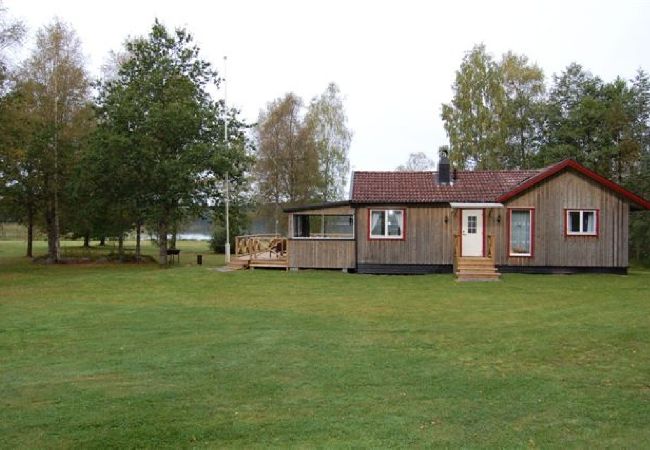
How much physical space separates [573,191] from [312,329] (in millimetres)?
14302

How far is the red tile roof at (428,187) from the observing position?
816 inches

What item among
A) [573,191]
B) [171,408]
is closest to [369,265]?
[573,191]

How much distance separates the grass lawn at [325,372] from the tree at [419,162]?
4513 cm

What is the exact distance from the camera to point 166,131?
2398 cm

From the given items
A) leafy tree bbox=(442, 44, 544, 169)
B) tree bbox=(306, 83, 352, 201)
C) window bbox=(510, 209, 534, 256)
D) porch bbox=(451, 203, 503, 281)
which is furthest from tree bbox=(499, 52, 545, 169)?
porch bbox=(451, 203, 503, 281)

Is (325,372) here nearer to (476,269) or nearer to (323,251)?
(476,269)

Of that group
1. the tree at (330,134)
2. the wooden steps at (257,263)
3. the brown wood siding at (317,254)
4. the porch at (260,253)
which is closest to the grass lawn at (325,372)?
the brown wood siding at (317,254)

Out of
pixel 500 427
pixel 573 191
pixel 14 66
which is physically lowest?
pixel 500 427

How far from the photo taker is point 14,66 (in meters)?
22.5

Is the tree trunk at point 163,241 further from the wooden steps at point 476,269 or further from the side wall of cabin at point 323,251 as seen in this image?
the wooden steps at point 476,269

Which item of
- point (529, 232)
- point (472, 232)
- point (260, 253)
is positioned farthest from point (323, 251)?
point (529, 232)

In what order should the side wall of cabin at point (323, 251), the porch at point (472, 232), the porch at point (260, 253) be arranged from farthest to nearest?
the porch at point (260, 253) < the side wall of cabin at point (323, 251) < the porch at point (472, 232)

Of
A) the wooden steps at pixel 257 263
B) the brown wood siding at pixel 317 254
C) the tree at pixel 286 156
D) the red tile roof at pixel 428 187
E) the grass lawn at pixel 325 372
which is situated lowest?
the grass lawn at pixel 325 372

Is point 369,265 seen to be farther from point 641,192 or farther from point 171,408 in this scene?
point 641,192
